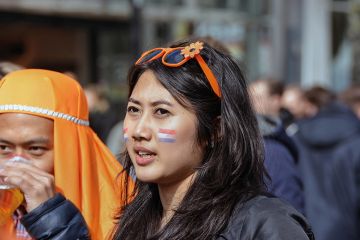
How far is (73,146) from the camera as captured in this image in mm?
2986

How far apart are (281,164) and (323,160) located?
1761 millimetres

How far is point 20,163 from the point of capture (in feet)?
8.88

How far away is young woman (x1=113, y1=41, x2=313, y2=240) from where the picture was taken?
7.77 feet

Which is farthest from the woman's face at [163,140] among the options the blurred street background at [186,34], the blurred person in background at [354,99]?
the blurred street background at [186,34]

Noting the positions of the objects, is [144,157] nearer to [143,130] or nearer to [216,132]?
[143,130]

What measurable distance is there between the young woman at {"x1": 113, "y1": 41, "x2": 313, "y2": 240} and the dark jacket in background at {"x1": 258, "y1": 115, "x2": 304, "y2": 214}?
152 cm

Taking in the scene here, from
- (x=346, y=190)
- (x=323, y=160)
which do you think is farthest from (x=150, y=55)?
(x=323, y=160)

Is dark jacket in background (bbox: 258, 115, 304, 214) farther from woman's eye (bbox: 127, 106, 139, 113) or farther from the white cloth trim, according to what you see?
woman's eye (bbox: 127, 106, 139, 113)

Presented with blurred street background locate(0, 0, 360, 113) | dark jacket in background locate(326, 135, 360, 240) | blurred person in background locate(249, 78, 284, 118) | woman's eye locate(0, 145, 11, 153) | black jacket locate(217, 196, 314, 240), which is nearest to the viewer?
black jacket locate(217, 196, 314, 240)

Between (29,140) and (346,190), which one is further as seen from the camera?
(346,190)

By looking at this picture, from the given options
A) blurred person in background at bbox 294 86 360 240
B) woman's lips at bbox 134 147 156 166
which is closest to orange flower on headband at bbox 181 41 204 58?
woman's lips at bbox 134 147 156 166

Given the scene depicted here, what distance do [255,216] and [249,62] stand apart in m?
16.8

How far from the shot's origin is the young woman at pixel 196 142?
2369mm

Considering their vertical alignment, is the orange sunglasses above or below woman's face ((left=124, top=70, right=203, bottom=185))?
above
